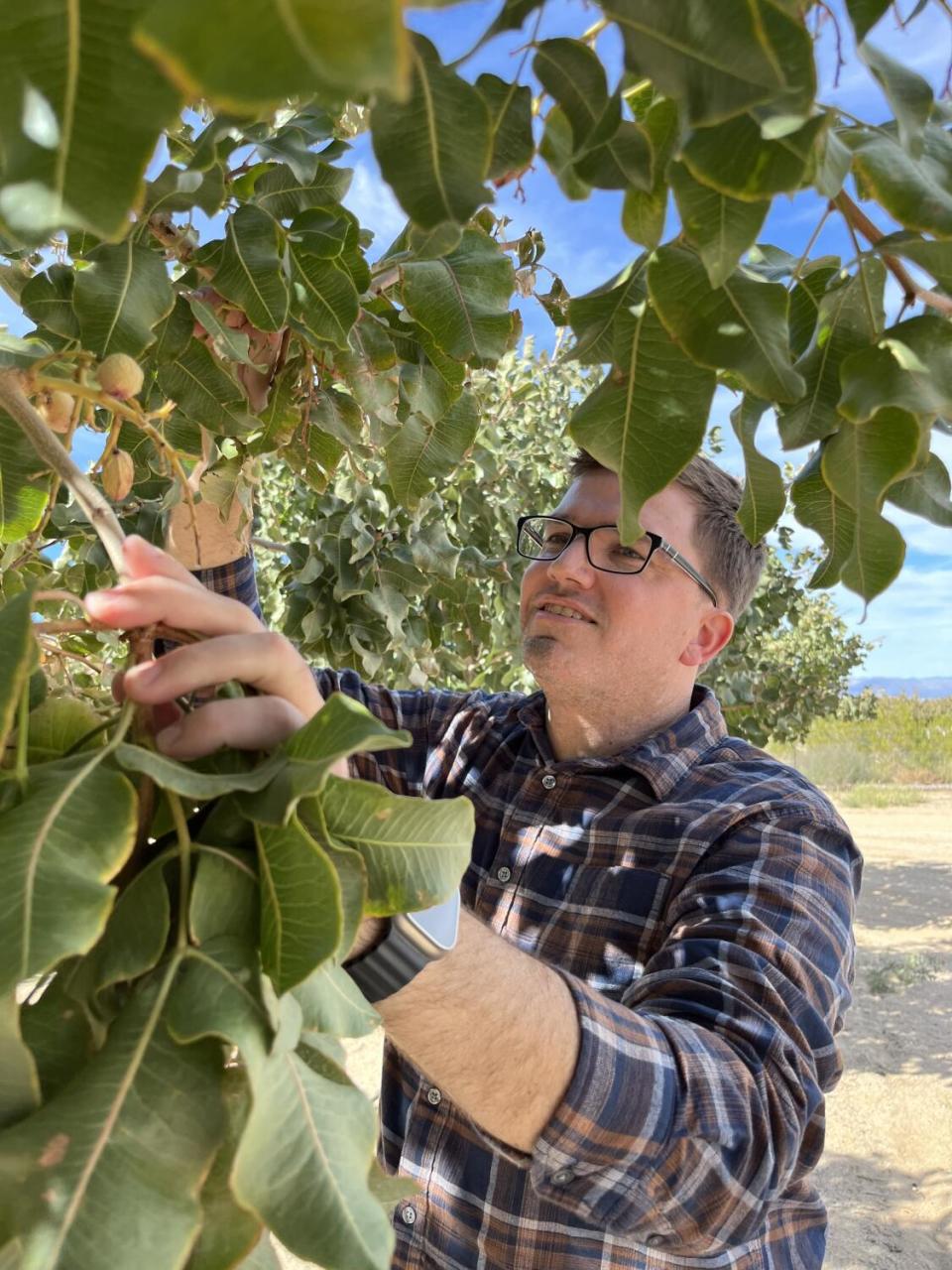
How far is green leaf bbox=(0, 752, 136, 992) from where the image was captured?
531 millimetres

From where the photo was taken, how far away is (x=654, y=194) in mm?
771

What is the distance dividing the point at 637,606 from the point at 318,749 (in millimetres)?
1787

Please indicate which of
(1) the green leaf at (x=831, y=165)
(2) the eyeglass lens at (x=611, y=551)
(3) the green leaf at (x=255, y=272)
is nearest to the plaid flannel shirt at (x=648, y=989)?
(2) the eyeglass lens at (x=611, y=551)

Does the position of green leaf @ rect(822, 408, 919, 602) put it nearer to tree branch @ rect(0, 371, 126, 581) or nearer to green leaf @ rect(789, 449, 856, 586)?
green leaf @ rect(789, 449, 856, 586)

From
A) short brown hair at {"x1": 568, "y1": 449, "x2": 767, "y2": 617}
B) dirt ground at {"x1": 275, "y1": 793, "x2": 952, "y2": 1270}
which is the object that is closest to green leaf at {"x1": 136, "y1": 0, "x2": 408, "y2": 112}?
short brown hair at {"x1": 568, "y1": 449, "x2": 767, "y2": 617}

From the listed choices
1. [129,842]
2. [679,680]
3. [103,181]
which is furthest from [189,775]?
[679,680]

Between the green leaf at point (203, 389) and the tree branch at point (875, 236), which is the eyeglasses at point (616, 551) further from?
the tree branch at point (875, 236)

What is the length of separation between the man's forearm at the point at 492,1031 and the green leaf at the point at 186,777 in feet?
1.69

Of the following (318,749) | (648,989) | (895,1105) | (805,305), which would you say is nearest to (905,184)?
(805,305)

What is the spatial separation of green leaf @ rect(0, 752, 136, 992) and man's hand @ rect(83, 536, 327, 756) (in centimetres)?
9

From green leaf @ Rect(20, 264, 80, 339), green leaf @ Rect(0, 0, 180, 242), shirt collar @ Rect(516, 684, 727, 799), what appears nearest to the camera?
green leaf @ Rect(0, 0, 180, 242)

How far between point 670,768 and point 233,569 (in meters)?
0.96

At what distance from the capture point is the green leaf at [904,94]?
668mm

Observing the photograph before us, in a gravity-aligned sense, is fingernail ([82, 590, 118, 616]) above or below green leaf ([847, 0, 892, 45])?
below
